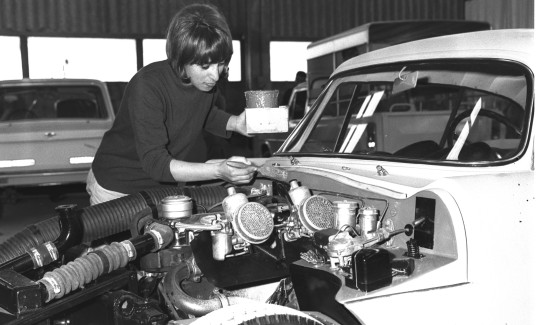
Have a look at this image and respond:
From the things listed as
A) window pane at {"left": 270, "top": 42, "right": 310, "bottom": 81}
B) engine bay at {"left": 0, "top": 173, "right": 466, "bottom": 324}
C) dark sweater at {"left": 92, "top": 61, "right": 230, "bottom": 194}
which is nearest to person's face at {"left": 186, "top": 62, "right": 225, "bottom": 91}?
dark sweater at {"left": 92, "top": 61, "right": 230, "bottom": 194}

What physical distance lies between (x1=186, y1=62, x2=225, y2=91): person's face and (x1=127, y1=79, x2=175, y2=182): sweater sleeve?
0.62 feet

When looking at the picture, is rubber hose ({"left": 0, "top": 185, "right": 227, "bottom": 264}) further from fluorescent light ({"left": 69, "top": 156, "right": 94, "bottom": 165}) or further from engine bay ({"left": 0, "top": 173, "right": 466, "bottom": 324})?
fluorescent light ({"left": 69, "top": 156, "right": 94, "bottom": 165})

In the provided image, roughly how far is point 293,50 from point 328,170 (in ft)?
41.9

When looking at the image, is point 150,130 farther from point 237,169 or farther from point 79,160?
point 79,160

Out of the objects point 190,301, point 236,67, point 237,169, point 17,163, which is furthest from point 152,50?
point 190,301

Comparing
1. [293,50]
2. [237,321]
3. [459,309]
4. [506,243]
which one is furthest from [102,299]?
[293,50]

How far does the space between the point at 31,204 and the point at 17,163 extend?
8.46ft

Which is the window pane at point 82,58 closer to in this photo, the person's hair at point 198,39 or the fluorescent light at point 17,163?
the fluorescent light at point 17,163

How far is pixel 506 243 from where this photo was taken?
2109 millimetres

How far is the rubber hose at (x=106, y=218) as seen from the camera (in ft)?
9.01

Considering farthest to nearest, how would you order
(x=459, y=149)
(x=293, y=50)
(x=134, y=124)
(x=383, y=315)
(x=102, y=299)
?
(x=293, y=50), (x=134, y=124), (x=459, y=149), (x=102, y=299), (x=383, y=315)

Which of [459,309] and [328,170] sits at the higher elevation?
[328,170]

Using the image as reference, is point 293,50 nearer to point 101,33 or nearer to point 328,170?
point 101,33

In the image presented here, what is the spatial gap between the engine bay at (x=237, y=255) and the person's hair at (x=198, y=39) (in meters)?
0.65
